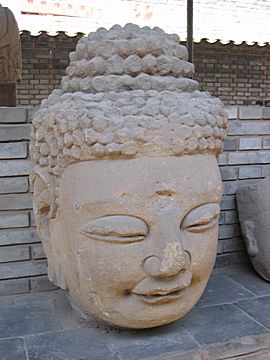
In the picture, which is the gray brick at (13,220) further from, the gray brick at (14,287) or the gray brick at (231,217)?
the gray brick at (231,217)

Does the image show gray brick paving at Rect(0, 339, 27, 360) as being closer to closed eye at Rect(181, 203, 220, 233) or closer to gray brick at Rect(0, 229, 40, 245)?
gray brick at Rect(0, 229, 40, 245)

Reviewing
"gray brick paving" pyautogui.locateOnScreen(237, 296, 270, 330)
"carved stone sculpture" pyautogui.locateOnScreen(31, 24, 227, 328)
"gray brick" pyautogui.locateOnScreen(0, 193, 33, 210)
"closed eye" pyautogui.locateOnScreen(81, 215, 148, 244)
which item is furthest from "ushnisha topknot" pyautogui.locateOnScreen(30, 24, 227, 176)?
"gray brick paving" pyautogui.locateOnScreen(237, 296, 270, 330)

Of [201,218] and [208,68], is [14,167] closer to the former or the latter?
[201,218]

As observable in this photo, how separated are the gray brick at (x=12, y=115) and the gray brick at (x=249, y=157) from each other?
1337 mm

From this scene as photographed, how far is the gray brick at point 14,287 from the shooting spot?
252cm

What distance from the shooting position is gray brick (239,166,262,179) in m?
2.96

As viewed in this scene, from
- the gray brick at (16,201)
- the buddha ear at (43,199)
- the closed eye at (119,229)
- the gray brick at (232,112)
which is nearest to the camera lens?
the closed eye at (119,229)

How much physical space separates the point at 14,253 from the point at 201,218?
122cm

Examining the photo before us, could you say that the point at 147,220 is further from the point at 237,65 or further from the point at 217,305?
the point at 237,65

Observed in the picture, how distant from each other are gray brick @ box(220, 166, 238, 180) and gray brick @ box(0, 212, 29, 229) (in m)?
1.27

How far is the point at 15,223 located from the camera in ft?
8.32

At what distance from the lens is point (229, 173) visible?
2.92 metres

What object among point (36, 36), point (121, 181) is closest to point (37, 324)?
point (121, 181)

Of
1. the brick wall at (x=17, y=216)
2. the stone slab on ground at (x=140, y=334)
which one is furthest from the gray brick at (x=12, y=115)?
the stone slab on ground at (x=140, y=334)
